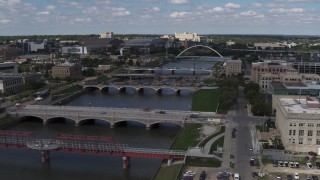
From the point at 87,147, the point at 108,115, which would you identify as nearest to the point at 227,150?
the point at 87,147

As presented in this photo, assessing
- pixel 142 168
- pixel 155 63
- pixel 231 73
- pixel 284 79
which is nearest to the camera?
pixel 142 168

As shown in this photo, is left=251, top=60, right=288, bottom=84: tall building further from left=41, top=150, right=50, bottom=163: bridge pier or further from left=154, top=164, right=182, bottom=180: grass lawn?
left=41, top=150, right=50, bottom=163: bridge pier

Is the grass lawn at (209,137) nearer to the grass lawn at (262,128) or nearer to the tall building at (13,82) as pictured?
the grass lawn at (262,128)

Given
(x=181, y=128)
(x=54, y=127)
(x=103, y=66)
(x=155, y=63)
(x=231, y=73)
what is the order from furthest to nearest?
(x=155, y=63) → (x=103, y=66) → (x=231, y=73) → (x=54, y=127) → (x=181, y=128)

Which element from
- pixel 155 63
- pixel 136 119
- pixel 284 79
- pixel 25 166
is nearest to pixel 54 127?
pixel 136 119

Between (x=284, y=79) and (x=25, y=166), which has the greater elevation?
(x=284, y=79)

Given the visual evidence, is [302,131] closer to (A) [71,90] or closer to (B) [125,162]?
(B) [125,162]

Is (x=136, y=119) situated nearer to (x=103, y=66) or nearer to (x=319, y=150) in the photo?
(x=319, y=150)
